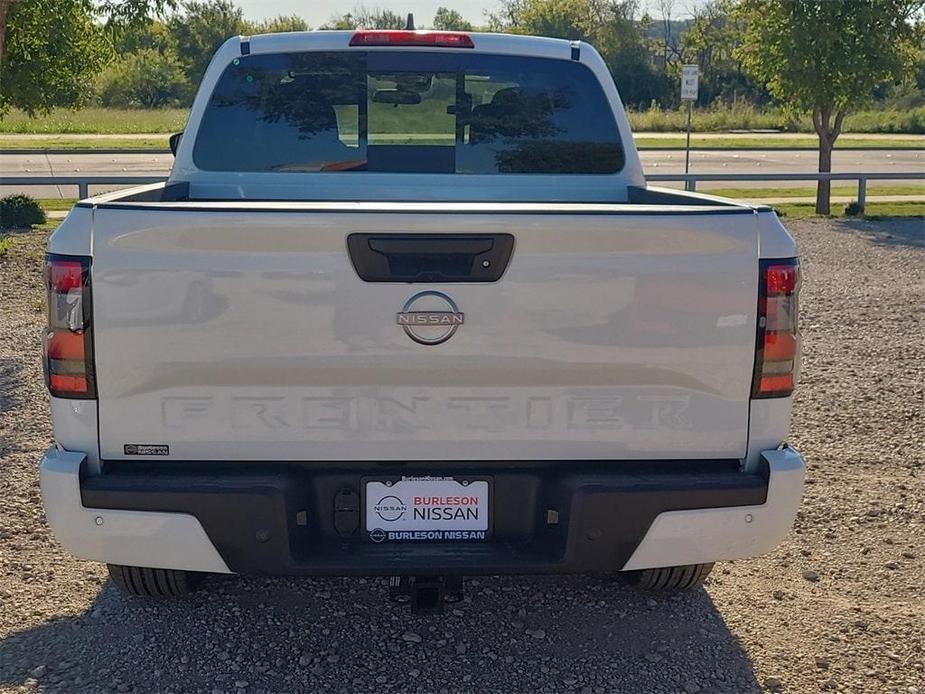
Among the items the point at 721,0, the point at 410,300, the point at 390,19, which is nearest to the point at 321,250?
the point at 410,300

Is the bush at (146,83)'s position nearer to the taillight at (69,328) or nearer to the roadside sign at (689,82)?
the roadside sign at (689,82)

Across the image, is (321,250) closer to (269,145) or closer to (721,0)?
(269,145)

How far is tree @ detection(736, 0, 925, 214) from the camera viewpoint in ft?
55.7

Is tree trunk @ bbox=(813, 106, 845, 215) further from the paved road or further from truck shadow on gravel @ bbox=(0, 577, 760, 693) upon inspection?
truck shadow on gravel @ bbox=(0, 577, 760, 693)

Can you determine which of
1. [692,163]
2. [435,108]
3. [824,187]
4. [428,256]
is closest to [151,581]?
[428,256]

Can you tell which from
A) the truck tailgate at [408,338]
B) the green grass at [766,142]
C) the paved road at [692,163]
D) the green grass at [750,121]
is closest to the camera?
the truck tailgate at [408,338]

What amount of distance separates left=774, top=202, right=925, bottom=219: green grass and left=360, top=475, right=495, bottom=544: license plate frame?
15418 mm

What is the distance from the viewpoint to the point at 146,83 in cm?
5453

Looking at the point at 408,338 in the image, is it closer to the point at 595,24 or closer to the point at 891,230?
the point at 891,230

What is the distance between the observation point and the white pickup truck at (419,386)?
295 cm

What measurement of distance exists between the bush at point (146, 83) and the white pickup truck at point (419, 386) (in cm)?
5320

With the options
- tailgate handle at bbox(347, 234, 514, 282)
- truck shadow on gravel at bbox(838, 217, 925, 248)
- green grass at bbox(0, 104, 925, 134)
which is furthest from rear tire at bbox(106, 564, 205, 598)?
green grass at bbox(0, 104, 925, 134)

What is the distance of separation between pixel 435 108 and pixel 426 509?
2.10 meters

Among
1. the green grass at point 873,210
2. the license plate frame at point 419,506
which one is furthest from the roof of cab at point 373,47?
the green grass at point 873,210
